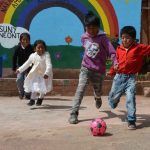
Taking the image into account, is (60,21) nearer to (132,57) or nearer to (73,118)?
(73,118)

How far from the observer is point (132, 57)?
22.6 feet

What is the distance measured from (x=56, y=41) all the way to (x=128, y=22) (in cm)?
177

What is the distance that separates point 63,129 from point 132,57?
56.7 inches

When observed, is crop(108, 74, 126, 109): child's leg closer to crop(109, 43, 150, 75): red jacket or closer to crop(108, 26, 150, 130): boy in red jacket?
crop(108, 26, 150, 130): boy in red jacket

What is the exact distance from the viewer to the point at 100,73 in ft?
24.8

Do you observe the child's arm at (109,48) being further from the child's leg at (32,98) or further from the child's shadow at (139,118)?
the child's leg at (32,98)

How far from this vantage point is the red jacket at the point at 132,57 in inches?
271

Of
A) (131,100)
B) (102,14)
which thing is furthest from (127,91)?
(102,14)

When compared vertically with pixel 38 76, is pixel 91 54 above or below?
above

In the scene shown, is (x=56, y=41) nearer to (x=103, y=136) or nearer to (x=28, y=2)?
(x=28, y=2)

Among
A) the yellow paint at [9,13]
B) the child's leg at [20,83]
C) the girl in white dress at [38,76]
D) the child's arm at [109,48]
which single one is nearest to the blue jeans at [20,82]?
the child's leg at [20,83]

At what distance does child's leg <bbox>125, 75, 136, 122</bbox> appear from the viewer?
263 inches

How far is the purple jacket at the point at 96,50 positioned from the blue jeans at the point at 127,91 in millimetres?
455

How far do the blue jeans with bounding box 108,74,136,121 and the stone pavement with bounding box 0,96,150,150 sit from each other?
10.3 inches
